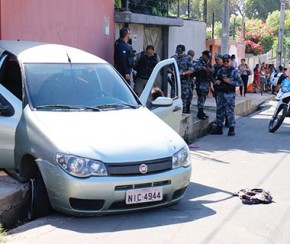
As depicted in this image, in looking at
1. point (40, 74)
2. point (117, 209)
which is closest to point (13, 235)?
point (117, 209)

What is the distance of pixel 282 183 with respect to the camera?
24.3 feet

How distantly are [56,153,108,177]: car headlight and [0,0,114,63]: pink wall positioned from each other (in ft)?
14.5

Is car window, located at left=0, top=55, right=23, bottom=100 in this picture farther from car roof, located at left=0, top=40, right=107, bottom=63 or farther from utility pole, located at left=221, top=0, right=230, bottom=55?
utility pole, located at left=221, top=0, right=230, bottom=55

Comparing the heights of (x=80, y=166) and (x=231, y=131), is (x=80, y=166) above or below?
above

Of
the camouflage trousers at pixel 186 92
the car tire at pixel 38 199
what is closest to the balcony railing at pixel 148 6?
the camouflage trousers at pixel 186 92

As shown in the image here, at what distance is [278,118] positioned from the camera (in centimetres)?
1262

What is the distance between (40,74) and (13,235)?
2073mm

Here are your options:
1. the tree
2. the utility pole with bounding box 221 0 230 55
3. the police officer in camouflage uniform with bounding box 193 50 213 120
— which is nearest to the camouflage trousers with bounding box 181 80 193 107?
the police officer in camouflage uniform with bounding box 193 50 213 120

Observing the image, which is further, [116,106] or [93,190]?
[116,106]

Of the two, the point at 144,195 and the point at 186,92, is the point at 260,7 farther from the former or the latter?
the point at 144,195

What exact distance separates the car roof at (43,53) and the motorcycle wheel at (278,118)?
22.3ft

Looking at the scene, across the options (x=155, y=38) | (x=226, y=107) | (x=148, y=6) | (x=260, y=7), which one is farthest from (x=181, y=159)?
(x=260, y=7)

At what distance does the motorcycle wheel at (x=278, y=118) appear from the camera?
12.5 m

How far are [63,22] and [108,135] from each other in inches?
225
